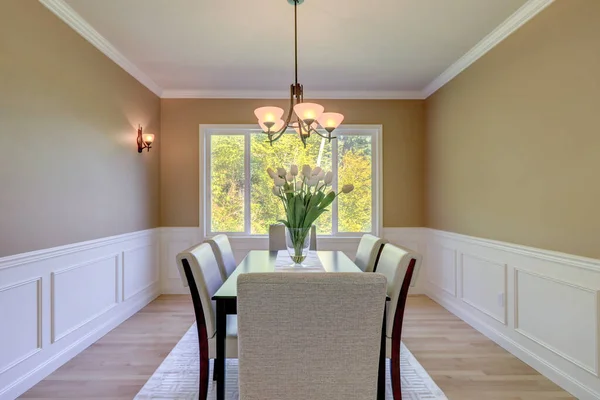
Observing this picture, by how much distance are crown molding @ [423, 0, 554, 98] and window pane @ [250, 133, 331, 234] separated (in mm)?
1558

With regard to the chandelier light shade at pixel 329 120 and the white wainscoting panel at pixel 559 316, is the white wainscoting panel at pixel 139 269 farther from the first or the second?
the white wainscoting panel at pixel 559 316

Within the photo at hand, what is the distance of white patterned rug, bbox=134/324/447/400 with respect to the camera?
2195mm

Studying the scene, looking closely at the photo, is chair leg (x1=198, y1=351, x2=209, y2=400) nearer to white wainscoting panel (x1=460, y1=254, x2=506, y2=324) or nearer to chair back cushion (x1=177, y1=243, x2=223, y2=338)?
chair back cushion (x1=177, y1=243, x2=223, y2=338)

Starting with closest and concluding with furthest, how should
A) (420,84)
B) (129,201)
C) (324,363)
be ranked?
(324,363), (129,201), (420,84)

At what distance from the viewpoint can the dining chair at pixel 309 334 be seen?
127 cm

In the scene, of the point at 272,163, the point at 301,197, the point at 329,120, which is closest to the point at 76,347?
the point at 301,197

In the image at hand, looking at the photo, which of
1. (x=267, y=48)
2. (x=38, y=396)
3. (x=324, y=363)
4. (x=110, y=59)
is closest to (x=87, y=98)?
(x=110, y=59)

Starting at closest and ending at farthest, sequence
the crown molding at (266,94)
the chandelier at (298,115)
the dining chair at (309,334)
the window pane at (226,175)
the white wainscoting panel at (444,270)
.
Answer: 1. the dining chair at (309,334)
2. the chandelier at (298,115)
3. the white wainscoting panel at (444,270)
4. the crown molding at (266,94)
5. the window pane at (226,175)

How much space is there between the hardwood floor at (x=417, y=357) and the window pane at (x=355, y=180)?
1.36 meters

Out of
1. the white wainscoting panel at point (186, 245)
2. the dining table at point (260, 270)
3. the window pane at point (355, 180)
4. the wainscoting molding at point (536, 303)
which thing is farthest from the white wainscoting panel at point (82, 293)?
the wainscoting molding at point (536, 303)

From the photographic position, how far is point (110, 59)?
3.30 metres

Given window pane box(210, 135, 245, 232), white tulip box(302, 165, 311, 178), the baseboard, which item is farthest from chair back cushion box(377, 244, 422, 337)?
window pane box(210, 135, 245, 232)

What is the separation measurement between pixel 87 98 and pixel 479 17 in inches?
124

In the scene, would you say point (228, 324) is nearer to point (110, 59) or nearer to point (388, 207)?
point (110, 59)
